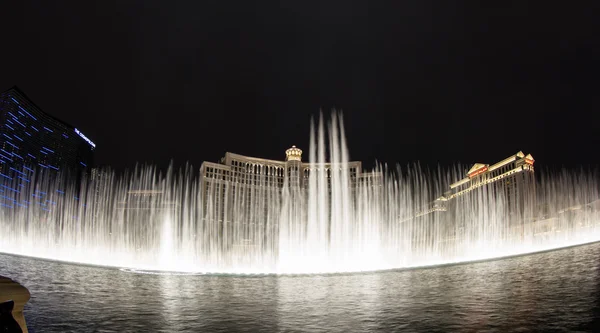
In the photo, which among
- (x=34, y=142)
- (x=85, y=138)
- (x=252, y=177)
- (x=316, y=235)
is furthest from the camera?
(x=85, y=138)

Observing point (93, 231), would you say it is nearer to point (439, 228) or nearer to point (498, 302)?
point (498, 302)

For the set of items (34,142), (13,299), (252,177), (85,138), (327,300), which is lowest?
(327,300)

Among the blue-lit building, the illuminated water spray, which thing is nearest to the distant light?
the blue-lit building

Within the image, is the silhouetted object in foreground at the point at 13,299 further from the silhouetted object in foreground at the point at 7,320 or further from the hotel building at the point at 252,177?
the hotel building at the point at 252,177

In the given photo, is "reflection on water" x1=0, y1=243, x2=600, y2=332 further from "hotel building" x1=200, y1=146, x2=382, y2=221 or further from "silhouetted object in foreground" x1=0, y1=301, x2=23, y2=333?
"hotel building" x1=200, y1=146, x2=382, y2=221

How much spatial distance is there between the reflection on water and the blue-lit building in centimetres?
6724

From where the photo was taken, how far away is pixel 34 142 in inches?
3317

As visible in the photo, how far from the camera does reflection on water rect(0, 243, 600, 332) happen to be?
664 cm

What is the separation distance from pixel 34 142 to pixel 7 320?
94.9 m

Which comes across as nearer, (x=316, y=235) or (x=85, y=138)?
(x=316, y=235)

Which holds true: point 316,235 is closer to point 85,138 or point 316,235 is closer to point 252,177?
point 252,177

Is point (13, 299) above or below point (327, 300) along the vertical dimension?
above

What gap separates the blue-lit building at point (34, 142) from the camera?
73188 millimetres

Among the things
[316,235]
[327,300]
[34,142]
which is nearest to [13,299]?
[327,300]
